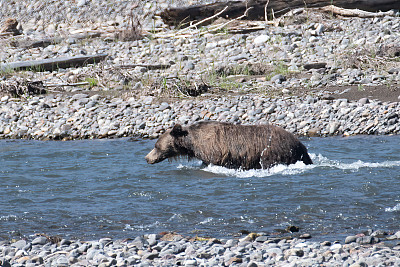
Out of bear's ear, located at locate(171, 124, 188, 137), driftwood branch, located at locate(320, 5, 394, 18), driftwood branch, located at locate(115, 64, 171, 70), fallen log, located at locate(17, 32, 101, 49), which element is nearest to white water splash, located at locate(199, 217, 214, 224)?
bear's ear, located at locate(171, 124, 188, 137)

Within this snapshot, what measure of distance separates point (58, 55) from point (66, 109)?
465 centimetres

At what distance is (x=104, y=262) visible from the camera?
4992mm

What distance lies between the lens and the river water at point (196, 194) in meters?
6.43

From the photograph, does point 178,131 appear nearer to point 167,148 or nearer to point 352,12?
point 167,148

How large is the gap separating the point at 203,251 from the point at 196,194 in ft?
8.52

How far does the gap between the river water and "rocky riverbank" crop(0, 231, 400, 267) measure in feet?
1.30

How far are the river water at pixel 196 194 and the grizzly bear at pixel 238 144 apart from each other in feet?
0.52

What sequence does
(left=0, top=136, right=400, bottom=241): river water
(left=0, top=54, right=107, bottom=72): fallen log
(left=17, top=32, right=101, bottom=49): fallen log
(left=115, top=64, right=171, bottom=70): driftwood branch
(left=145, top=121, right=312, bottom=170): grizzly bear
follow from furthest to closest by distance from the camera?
(left=17, top=32, right=101, bottom=49): fallen log → (left=0, top=54, right=107, bottom=72): fallen log → (left=115, top=64, right=171, bottom=70): driftwood branch → (left=145, top=121, right=312, bottom=170): grizzly bear → (left=0, top=136, right=400, bottom=241): river water

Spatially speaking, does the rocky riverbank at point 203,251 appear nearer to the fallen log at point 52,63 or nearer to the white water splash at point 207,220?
the white water splash at point 207,220

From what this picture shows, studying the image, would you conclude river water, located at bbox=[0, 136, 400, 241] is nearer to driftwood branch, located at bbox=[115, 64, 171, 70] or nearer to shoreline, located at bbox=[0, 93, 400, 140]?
shoreline, located at bbox=[0, 93, 400, 140]

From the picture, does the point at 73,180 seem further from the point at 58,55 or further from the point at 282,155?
the point at 58,55

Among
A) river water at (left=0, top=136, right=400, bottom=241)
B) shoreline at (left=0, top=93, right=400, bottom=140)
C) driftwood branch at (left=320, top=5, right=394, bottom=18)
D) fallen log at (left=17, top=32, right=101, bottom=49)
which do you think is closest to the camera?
river water at (left=0, top=136, right=400, bottom=241)

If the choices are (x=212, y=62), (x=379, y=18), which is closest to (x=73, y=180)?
(x=212, y=62)

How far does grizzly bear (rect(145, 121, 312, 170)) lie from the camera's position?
888 cm
